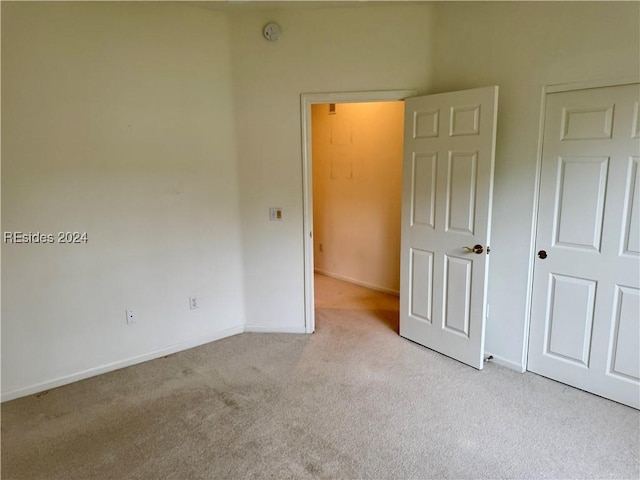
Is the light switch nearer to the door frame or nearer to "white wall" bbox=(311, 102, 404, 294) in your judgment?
"white wall" bbox=(311, 102, 404, 294)

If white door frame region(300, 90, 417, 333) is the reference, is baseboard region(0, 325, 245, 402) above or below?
below

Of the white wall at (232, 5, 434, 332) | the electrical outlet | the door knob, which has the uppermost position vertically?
the white wall at (232, 5, 434, 332)

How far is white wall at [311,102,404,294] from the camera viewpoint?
454 cm

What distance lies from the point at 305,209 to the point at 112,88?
1680 millimetres

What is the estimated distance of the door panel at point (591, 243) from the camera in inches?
94.5

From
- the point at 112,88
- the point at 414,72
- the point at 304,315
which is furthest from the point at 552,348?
the point at 112,88

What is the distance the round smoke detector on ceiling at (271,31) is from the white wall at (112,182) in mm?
319

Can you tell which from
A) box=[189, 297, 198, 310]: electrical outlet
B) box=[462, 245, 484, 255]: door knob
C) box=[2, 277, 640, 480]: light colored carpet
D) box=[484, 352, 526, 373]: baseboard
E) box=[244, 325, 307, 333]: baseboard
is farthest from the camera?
box=[244, 325, 307, 333]: baseboard

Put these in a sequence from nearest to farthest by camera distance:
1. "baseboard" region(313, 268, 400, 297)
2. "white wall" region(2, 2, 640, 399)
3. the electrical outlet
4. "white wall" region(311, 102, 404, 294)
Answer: "white wall" region(2, 2, 640, 399) < the electrical outlet < "white wall" region(311, 102, 404, 294) < "baseboard" region(313, 268, 400, 297)

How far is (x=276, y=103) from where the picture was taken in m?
3.40

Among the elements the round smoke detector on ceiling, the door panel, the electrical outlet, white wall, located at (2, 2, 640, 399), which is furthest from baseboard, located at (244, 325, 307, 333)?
the round smoke detector on ceiling

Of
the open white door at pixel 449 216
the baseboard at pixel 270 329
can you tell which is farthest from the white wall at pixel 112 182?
the open white door at pixel 449 216

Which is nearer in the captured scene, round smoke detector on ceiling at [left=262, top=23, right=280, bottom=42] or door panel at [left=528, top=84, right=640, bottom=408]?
door panel at [left=528, top=84, right=640, bottom=408]

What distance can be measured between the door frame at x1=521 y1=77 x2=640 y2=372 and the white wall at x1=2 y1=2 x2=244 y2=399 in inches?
91.2
